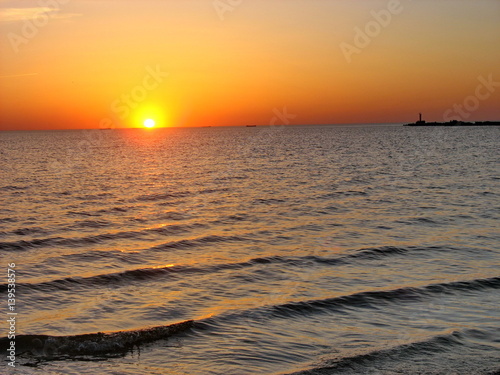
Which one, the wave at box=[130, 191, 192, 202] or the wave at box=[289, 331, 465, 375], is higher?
the wave at box=[130, 191, 192, 202]

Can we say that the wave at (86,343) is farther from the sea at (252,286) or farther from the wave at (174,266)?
the wave at (174,266)

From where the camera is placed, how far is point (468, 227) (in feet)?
77.4

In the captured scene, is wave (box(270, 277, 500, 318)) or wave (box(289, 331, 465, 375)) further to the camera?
wave (box(270, 277, 500, 318))

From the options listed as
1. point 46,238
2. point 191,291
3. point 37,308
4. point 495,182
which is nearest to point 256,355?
point 191,291

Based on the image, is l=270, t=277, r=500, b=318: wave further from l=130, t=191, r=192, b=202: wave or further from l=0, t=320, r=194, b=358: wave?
l=130, t=191, r=192, b=202: wave

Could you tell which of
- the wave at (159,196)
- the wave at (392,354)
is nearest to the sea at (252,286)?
the wave at (392,354)

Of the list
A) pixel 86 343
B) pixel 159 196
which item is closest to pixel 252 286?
pixel 86 343

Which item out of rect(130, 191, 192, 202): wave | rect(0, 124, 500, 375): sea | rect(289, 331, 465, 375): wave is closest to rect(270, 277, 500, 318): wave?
rect(0, 124, 500, 375): sea

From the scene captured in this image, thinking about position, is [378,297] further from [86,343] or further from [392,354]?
[86,343]

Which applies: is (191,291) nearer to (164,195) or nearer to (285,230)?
(285,230)

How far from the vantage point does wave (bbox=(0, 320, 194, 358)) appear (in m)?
10.7

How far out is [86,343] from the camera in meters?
11.0

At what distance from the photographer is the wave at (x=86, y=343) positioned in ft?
35.2

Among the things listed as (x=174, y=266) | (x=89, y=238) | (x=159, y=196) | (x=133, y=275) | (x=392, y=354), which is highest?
(x=159, y=196)
